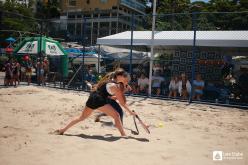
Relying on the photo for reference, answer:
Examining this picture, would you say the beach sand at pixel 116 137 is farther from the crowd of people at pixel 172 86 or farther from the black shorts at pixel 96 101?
the crowd of people at pixel 172 86

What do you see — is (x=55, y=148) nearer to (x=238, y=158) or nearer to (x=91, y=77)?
(x=238, y=158)

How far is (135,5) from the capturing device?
69375mm

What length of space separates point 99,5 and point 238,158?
60.8m

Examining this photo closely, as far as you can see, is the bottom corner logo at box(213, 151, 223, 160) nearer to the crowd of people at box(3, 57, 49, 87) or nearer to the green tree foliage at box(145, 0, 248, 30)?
the crowd of people at box(3, 57, 49, 87)

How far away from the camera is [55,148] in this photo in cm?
477

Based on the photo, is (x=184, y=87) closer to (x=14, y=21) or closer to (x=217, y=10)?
(x=217, y=10)

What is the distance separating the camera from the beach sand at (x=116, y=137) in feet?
14.6

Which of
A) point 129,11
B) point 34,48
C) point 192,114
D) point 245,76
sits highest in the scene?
point 129,11

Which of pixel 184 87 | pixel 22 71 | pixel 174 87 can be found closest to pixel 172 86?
pixel 174 87

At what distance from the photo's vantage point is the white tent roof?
12.0 meters

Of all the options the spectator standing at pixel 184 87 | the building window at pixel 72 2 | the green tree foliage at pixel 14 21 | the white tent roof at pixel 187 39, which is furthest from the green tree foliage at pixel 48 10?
the spectator standing at pixel 184 87

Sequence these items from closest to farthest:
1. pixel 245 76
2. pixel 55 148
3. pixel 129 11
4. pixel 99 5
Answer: pixel 55 148 < pixel 245 76 < pixel 99 5 < pixel 129 11

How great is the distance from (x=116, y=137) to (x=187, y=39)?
7882 mm

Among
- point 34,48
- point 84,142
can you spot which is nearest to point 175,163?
point 84,142
